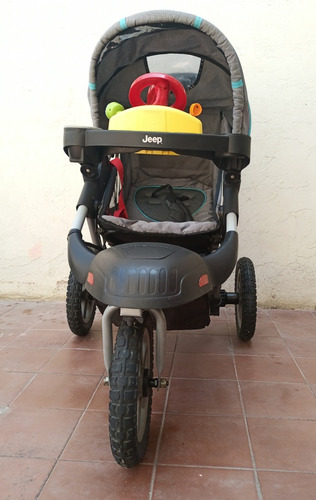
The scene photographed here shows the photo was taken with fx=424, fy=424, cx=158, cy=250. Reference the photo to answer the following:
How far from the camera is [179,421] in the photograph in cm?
179

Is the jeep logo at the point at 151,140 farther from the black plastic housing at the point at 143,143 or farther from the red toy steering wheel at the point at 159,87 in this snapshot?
the red toy steering wheel at the point at 159,87

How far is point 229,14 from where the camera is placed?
302cm

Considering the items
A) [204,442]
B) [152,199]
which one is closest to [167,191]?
[152,199]

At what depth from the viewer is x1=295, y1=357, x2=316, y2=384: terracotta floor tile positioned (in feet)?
7.11

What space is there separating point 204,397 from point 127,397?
0.69m

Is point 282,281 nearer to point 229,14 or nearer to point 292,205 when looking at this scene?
point 292,205

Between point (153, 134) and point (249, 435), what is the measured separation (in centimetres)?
126

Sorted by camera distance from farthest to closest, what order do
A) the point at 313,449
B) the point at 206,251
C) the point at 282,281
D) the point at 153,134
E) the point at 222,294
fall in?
1. the point at 282,281
2. the point at 222,294
3. the point at 206,251
4. the point at 153,134
5. the point at 313,449

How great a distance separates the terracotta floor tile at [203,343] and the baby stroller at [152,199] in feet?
0.43

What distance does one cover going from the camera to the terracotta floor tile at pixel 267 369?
216cm

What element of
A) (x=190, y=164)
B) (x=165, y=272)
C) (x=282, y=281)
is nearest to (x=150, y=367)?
(x=165, y=272)

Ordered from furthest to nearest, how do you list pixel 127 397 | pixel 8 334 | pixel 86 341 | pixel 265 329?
pixel 265 329, pixel 8 334, pixel 86 341, pixel 127 397

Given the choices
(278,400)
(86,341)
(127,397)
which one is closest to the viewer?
(127,397)

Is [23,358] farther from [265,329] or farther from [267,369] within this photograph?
[265,329]
